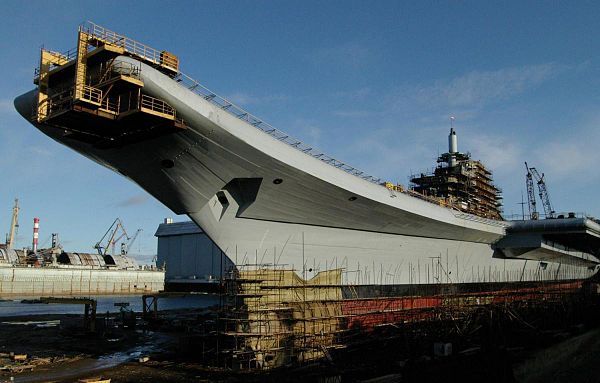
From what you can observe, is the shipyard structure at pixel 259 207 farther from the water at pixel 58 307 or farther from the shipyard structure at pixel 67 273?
the shipyard structure at pixel 67 273

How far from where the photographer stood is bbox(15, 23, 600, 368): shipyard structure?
12.4m

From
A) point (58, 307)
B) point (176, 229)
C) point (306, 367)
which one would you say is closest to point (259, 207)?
point (306, 367)

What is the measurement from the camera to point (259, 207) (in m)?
15.8

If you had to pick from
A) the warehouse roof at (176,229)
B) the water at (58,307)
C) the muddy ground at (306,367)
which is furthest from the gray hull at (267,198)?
the warehouse roof at (176,229)

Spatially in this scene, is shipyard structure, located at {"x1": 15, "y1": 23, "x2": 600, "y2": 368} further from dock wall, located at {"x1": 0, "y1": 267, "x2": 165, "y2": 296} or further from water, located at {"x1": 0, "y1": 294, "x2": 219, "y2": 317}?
dock wall, located at {"x1": 0, "y1": 267, "x2": 165, "y2": 296}

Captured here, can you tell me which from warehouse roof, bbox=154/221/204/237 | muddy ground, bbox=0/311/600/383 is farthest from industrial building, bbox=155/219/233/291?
muddy ground, bbox=0/311/600/383

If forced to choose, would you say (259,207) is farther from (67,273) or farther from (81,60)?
(67,273)

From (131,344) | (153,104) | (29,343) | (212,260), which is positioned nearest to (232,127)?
(153,104)

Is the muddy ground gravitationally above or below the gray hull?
below

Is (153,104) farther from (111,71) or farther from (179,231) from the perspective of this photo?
(179,231)

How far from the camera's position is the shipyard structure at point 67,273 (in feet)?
189

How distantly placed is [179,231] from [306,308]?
1990 inches

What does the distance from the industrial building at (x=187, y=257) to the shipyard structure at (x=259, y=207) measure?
39.4m

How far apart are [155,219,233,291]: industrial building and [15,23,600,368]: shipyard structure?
3937cm
